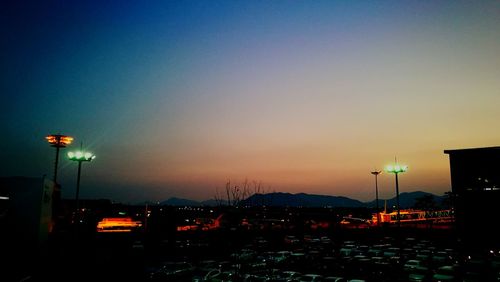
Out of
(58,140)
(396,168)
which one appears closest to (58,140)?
(58,140)

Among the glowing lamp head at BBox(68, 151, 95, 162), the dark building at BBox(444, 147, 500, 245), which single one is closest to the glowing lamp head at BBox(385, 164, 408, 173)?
the dark building at BBox(444, 147, 500, 245)

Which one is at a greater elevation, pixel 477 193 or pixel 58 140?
pixel 58 140

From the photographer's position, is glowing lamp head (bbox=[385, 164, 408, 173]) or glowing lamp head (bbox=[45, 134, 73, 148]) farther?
glowing lamp head (bbox=[385, 164, 408, 173])

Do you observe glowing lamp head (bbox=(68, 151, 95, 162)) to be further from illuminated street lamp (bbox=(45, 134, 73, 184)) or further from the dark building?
the dark building

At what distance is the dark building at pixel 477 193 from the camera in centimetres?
2739

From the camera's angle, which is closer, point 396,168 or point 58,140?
point 58,140

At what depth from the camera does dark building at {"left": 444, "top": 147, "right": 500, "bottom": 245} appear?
89.9 feet

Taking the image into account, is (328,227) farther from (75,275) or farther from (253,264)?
(75,275)

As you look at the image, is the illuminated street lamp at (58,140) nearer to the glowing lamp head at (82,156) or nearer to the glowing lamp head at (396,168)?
the glowing lamp head at (82,156)

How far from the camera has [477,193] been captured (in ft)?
93.2

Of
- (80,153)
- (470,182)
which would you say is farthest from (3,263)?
(470,182)

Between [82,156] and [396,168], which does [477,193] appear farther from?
[82,156]

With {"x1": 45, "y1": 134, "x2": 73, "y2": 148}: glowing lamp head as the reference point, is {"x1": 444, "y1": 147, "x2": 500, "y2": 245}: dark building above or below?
below

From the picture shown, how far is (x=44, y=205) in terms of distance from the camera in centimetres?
1756
